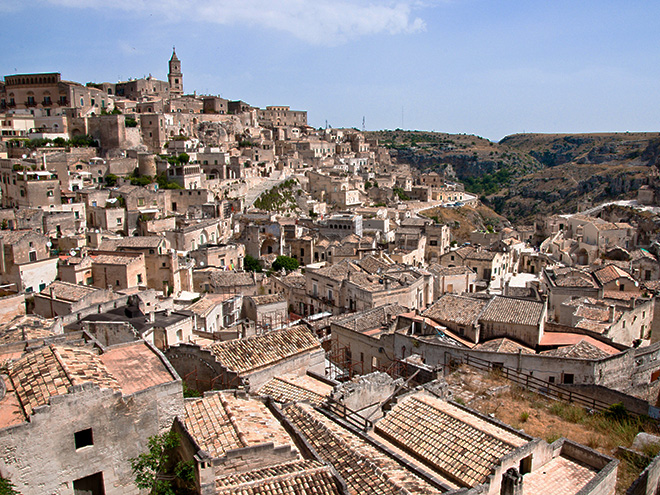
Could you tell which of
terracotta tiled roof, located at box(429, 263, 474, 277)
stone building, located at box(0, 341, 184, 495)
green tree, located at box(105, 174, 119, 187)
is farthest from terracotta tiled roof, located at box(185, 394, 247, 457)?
green tree, located at box(105, 174, 119, 187)

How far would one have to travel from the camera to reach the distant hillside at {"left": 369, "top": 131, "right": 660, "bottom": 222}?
4006 inches

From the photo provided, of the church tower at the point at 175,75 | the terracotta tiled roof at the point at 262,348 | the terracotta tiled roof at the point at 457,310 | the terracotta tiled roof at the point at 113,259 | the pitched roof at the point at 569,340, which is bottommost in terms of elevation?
the pitched roof at the point at 569,340

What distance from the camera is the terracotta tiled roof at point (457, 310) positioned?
21359mm

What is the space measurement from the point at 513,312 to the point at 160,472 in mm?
15525

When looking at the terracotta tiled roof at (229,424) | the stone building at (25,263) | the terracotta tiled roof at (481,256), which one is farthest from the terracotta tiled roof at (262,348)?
the terracotta tiled roof at (481,256)

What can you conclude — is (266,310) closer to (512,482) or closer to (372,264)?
(372,264)

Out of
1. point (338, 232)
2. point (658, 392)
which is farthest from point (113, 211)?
point (658, 392)

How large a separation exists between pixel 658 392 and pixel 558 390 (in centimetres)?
388

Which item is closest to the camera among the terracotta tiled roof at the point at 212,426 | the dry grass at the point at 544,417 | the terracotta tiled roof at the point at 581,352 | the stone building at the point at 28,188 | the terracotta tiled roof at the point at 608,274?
the terracotta tiled roof at the point at 212,426

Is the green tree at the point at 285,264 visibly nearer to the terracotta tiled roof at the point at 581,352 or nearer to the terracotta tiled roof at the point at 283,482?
the terracotta tiled roof at the point at 581,352

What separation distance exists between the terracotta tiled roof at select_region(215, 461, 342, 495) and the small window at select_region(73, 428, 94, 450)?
2.28 m

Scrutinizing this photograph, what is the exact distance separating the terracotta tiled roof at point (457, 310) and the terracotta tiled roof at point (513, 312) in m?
0.37

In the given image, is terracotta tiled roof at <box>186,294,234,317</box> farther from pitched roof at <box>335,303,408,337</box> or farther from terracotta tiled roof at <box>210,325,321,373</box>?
Answer: terracotta tiled roof at <box>210,325,321,373</box>

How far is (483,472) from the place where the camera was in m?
9.86
